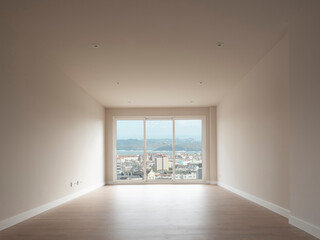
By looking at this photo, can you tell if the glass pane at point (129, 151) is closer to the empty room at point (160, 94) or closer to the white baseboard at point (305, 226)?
the empty room at point (160, 94)

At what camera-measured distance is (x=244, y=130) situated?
7.29 m

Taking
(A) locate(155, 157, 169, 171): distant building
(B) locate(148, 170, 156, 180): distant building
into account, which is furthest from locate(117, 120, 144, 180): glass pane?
(A) locate(155, 157, 169, 171): distant building

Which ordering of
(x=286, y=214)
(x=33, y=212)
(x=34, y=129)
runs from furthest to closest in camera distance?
(x=34, y=129) → (x=33, y=212) → (x=286, y=214)

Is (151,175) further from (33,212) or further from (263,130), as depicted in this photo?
(33,212)

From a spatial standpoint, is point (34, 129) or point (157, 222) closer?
point (157, 222)


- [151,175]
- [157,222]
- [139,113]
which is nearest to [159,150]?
[151,175]

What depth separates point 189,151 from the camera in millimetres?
11133

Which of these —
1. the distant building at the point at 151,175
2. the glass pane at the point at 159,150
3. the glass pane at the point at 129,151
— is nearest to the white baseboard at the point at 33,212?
the glass pane at the point at 129,151

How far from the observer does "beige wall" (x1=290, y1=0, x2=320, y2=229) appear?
3902mm

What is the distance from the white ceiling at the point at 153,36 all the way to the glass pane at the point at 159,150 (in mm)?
3524

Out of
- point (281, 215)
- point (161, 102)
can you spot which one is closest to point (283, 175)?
point (281, 215)

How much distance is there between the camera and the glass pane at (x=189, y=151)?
11.1m

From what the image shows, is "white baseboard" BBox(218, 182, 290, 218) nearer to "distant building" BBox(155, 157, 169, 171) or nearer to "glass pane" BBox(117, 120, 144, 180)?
"distant building" BBox(155, 157, 169, 171)

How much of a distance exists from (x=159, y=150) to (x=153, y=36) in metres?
6.70
